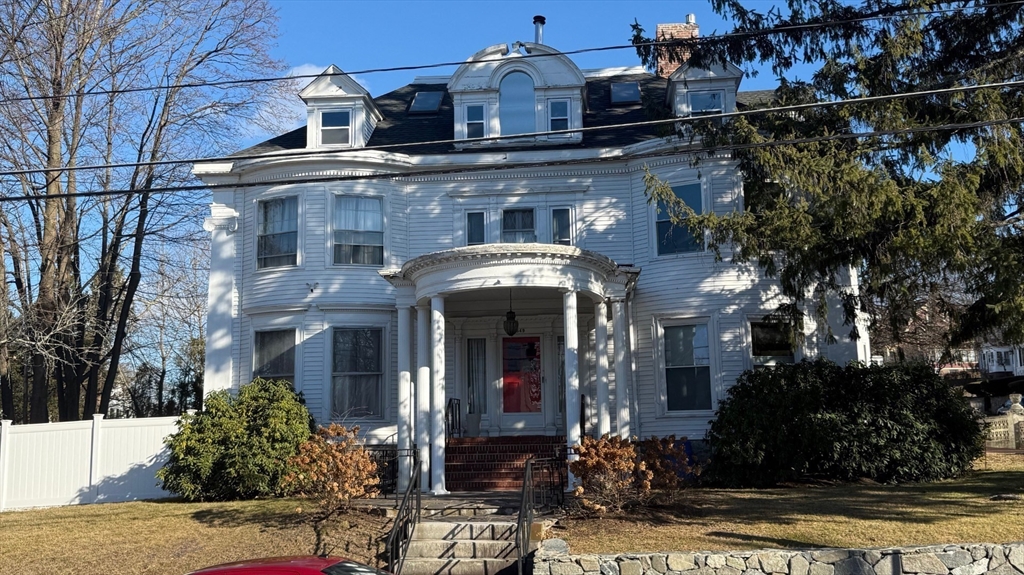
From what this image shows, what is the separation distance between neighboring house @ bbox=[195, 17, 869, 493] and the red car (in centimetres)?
895

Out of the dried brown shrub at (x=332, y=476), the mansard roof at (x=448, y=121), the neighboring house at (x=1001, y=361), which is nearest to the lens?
the dried brown shrub at (x=332, y=476)

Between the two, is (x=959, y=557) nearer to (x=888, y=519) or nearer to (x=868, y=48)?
(x=888, y=519)

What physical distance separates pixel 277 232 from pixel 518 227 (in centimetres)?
514

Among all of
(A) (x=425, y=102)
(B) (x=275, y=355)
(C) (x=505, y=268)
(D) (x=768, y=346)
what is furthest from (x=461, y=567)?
(A) (x=425, y=102)

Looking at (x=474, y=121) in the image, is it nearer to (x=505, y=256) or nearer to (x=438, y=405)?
(x=505, y=256)

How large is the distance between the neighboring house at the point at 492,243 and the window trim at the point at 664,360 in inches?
1.5

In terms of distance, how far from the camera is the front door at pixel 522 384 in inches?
704

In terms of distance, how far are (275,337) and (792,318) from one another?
1033 cm

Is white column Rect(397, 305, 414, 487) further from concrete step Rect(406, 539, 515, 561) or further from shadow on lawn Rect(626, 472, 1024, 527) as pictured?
shadow on lawn Rect(626, 472, 1024, 527)

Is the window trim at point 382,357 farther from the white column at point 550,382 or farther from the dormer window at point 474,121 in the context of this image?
the dormer window at point 474,121

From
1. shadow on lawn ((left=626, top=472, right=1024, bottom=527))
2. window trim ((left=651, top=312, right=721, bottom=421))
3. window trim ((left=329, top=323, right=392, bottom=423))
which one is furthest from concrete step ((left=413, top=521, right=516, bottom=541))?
window trim ((left=651, top=312, right=721, bottom=421))

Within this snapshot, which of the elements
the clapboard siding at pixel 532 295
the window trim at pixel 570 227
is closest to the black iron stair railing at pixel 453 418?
the clapboard siding at pixel 532 295

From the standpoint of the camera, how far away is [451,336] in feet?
A: 59.4

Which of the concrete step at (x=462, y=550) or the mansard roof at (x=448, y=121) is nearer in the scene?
the concrete step at (x=462, y=550)
